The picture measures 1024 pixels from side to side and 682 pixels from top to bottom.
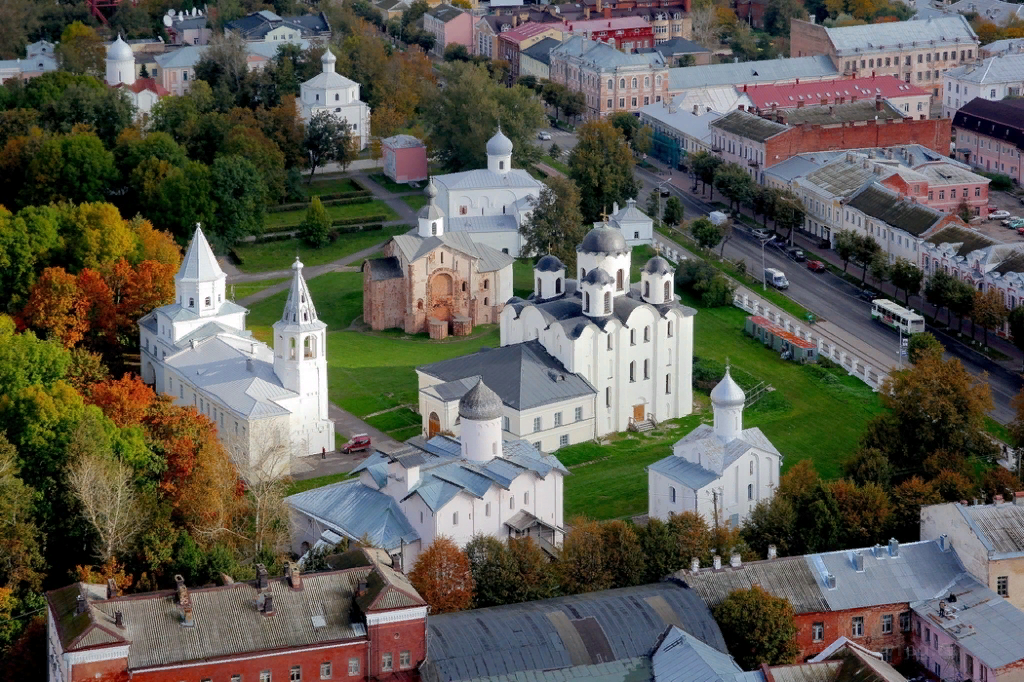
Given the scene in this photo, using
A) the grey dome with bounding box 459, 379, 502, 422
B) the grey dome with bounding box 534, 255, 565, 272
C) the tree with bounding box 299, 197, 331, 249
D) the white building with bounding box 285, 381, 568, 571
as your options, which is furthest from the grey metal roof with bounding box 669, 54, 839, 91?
the grey dome with bounding box 459, 379, 502, 422

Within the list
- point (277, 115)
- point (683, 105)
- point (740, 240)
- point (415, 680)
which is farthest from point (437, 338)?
point (683, 105)

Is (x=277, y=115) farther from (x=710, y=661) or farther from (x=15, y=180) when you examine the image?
(x=710, y=661)

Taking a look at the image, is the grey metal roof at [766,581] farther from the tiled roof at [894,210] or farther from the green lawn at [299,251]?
the green lawn at [299,251]

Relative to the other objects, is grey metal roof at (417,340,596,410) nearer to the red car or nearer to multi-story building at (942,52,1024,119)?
the red car

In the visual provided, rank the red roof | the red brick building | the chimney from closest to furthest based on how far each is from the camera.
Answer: the red brick building < the chimney < the red roof

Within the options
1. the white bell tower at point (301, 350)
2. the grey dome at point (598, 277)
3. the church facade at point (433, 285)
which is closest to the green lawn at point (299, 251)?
the church facade at point (433, 285)

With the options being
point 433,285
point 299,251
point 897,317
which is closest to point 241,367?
point 433,285
